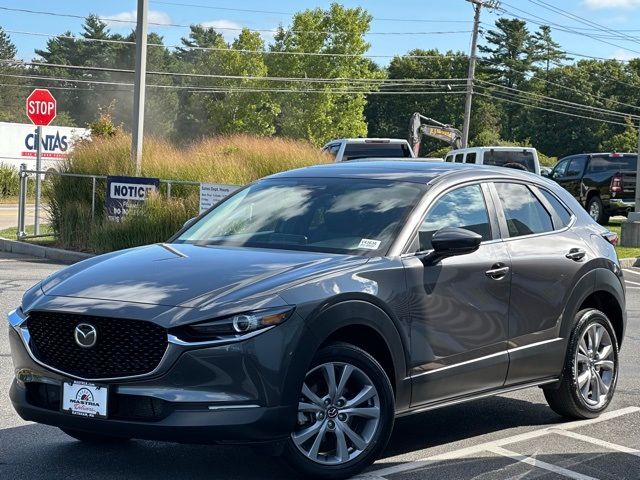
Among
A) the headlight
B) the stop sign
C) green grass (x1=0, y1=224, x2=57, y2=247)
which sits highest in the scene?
the stop sign

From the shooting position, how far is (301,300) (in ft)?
17.7

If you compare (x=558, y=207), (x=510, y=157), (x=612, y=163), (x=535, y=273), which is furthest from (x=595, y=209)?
(x=535, y=273)

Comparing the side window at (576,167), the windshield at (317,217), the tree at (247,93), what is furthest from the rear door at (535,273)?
the tree at (247,93)

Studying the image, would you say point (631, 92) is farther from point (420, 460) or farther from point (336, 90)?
point (420, 460)

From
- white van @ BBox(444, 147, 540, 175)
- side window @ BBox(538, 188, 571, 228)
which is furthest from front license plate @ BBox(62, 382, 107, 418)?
white van @ BBox(444, 147, 540, 175)

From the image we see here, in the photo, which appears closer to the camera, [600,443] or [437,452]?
[437,452]

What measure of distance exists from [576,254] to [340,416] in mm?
2468

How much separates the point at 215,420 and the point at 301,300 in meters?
0.71

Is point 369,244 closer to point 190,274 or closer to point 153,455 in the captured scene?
point 190,274

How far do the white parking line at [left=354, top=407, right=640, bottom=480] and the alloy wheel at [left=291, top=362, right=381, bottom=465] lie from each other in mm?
228

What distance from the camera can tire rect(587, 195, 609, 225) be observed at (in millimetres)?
30906

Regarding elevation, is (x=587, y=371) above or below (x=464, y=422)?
above

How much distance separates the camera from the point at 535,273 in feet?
22.8

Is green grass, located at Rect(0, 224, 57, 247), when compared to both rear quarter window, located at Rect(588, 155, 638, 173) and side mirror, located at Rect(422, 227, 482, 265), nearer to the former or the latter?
side mirror, located at Rect(422, 227, 482, 265)
